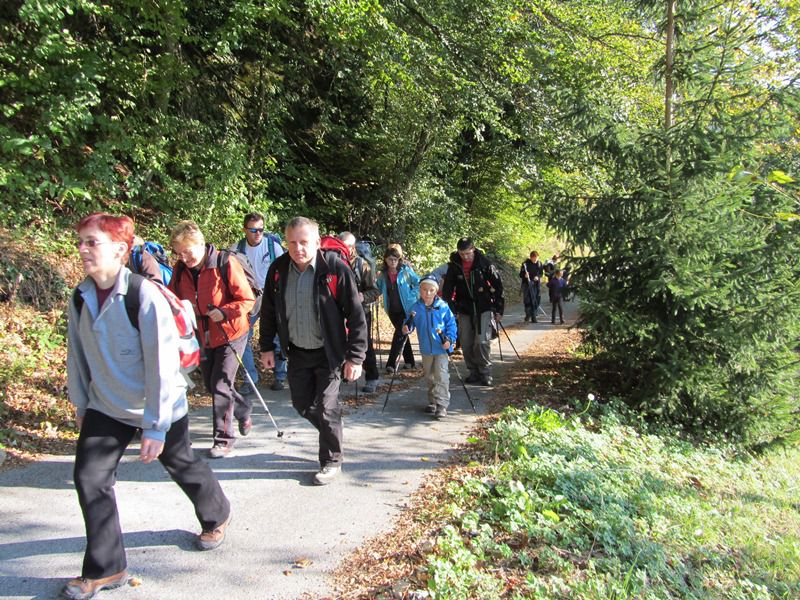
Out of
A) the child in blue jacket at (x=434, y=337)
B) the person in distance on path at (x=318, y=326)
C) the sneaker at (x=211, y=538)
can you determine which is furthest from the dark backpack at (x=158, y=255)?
the child in blue jacket at (x=434, y=337)

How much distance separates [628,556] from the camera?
3.74 meters

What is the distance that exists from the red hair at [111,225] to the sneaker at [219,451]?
2.57 m

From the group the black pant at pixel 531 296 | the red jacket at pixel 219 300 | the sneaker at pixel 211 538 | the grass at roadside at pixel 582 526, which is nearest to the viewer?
the grass at roadside at pixel 582 526

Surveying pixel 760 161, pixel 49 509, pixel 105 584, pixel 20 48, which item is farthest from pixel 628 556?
pixel 20 48

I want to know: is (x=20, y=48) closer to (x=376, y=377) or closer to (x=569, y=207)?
(x=376, y=377)

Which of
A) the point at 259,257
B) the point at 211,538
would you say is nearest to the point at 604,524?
the point at 211,538

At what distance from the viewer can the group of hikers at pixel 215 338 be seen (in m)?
2.92

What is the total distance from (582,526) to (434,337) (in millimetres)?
2962

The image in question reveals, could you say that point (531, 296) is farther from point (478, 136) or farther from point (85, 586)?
point (85, 586)

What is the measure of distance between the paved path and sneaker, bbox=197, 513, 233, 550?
56 mm

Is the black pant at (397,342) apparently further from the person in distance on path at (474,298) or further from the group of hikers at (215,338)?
the person in distance on path at (474,298)

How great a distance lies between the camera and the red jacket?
4.88 m

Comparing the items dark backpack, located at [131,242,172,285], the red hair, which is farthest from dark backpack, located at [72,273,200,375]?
dark backpack, located at [131,242,172,285]

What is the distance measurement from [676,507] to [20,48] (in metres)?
10.9
